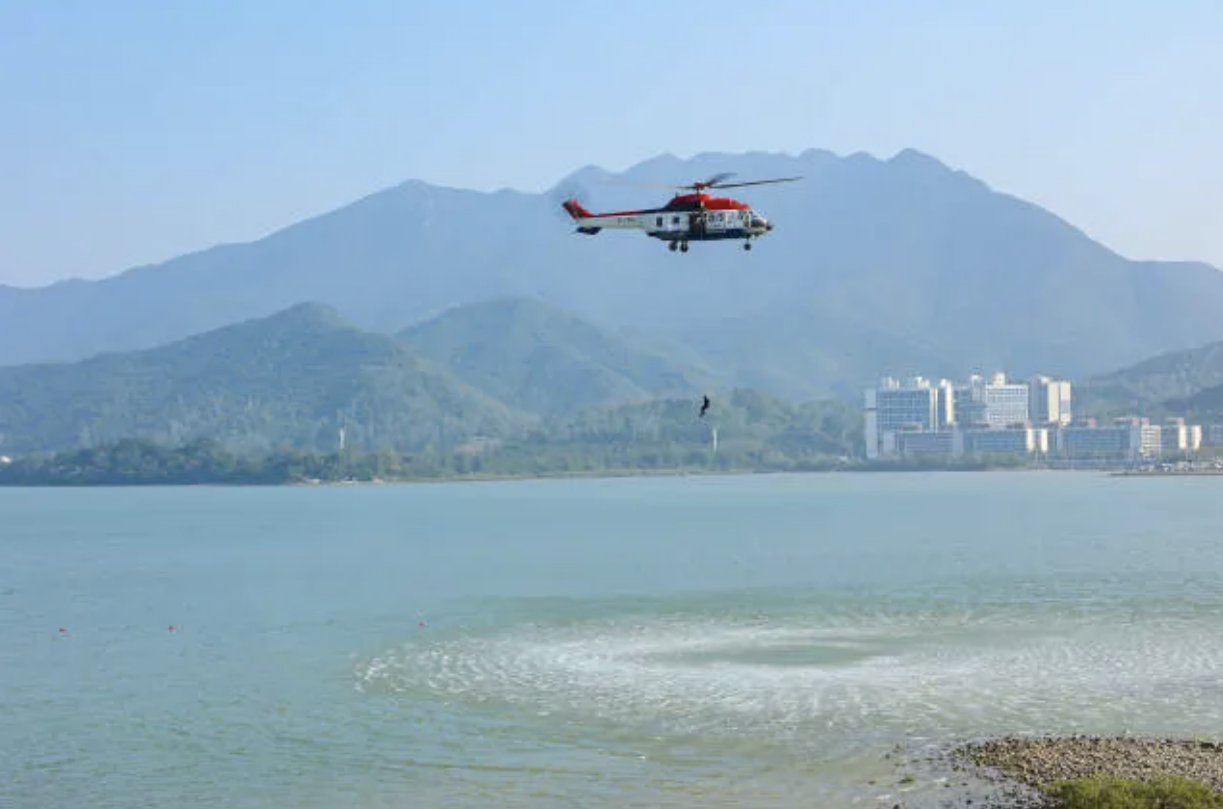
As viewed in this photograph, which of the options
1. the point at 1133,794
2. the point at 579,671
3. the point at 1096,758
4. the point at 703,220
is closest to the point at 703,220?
the point at 703,220

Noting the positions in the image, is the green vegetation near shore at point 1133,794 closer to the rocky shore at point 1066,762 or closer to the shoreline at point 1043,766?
the shoreline at point 1043,766

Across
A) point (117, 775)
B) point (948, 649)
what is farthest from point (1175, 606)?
point (117, 775)

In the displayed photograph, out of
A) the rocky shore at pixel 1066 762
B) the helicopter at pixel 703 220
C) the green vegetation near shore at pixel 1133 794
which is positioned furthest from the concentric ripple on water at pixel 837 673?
the helicopter at pixel 703 220

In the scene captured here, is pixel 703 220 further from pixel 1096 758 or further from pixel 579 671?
pixel 1096 758

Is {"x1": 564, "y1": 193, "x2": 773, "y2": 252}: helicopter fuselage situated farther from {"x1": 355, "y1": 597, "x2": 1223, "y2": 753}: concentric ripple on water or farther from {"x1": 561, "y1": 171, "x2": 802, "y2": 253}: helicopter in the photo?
{"x1": 355, "y1": 597, "x2": 1223, "y2": 753}: concentric ripple on water

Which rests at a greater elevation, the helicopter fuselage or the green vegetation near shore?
the helicopter fuselage

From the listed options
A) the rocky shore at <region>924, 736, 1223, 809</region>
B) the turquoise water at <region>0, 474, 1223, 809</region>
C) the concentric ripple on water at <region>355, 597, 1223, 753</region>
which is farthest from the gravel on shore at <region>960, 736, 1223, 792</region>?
the concentric ripple on water at <region>355, 597, 1223, 753</region>
